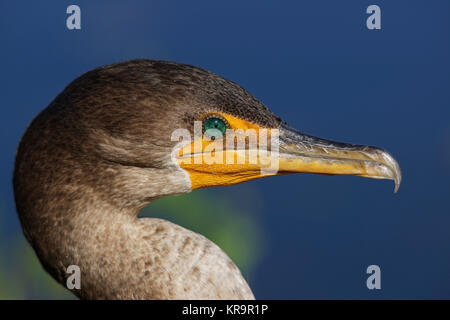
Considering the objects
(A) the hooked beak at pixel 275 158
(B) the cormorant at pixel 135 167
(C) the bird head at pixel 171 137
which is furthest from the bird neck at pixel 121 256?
(A) the hooked beak at pixel 275 158

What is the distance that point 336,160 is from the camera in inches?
68.1

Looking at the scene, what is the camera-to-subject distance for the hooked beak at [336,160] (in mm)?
A: 1722

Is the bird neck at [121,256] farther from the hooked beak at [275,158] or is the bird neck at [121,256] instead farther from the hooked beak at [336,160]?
the hooked beak at [336,160]

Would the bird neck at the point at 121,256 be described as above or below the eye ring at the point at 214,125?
below

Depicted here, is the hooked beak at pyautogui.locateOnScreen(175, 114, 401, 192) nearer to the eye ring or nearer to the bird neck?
the eye ring

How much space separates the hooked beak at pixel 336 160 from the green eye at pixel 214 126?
263mm

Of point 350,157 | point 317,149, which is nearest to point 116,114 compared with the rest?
point 317,149

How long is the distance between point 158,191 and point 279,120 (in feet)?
1.91

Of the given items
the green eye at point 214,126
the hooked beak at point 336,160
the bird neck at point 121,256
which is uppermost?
the green eye at point 214,126

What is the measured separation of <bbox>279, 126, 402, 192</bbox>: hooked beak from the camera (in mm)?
1722

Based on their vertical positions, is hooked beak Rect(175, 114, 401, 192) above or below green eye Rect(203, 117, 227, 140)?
below

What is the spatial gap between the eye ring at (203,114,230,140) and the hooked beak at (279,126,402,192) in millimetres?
261

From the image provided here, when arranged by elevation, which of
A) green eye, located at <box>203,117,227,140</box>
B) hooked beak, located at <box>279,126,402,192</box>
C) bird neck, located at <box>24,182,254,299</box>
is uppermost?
green eye, located at <box>203,117,227,140</box>

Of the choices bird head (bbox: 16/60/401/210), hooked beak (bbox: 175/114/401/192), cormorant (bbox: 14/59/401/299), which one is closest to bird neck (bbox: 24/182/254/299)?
cormorant (bbox: 14/59/401/299)
